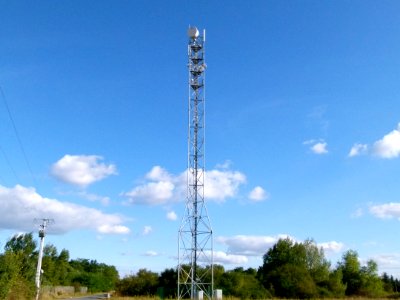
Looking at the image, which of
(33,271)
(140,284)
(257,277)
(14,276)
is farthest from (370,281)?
(14,276)

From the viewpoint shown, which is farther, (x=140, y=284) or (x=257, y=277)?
(x=257, y=277)

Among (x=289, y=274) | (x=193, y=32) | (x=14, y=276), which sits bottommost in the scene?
(x=14, y=276)

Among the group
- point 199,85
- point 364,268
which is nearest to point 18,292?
point 199,85

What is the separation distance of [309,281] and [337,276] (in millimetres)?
10154

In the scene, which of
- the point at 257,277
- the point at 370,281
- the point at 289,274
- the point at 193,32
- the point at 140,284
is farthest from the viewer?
the point at 370,281

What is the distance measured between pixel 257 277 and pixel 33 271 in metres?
25.9

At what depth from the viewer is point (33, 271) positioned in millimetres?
46875

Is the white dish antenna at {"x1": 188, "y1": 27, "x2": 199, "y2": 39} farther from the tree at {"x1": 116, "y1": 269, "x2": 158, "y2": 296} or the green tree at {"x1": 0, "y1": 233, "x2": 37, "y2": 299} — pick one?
the tree at {"x1": 116, "y1": 269, "x2": 158, "y2": 296}

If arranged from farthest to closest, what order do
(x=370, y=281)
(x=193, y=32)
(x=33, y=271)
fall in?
(x=370, y=281)
(x=33, y=271)
(x=193, y=32)

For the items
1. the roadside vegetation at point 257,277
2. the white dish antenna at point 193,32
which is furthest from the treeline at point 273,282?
the white dish antenna at point 193,32

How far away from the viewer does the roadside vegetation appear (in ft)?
123

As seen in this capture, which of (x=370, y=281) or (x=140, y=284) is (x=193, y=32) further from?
(x=370, y=281)

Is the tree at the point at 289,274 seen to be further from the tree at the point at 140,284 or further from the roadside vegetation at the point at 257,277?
the tree at the point at 140,284

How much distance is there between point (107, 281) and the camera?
111375mm
